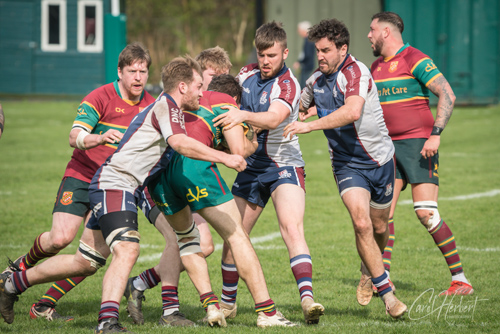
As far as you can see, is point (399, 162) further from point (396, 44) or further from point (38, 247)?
point (38, 247)

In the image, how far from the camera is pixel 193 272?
5.31 metres

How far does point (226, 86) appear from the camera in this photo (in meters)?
5.64

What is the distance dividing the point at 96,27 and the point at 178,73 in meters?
27.4

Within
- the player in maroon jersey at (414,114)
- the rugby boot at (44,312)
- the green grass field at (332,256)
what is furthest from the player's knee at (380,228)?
the rugby boot at (44,312)

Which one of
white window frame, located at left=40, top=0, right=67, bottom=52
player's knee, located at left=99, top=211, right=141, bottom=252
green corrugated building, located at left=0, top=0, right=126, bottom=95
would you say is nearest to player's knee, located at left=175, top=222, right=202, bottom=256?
player's knee, located at left=99, top=211, right=141, bottom=252

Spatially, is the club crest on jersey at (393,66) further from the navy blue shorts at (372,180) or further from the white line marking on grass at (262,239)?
the white line marking on grass at (262,239)

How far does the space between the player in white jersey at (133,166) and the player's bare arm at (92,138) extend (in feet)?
0.31

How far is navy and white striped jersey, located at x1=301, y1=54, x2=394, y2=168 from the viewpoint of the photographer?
563 centimetres

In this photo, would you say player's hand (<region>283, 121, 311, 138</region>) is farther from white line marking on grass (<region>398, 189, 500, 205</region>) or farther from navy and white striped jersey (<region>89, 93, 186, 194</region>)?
white line marking on grass (<region>398, 189, 500, 205</region>)

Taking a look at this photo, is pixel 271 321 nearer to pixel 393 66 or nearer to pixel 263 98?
pixel 263 98

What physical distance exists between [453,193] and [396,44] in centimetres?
523

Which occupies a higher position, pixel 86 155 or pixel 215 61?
pixel 215 61

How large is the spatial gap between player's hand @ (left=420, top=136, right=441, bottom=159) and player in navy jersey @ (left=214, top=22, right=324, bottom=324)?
52.5 inches

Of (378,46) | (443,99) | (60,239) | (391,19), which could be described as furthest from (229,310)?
(391,19)
